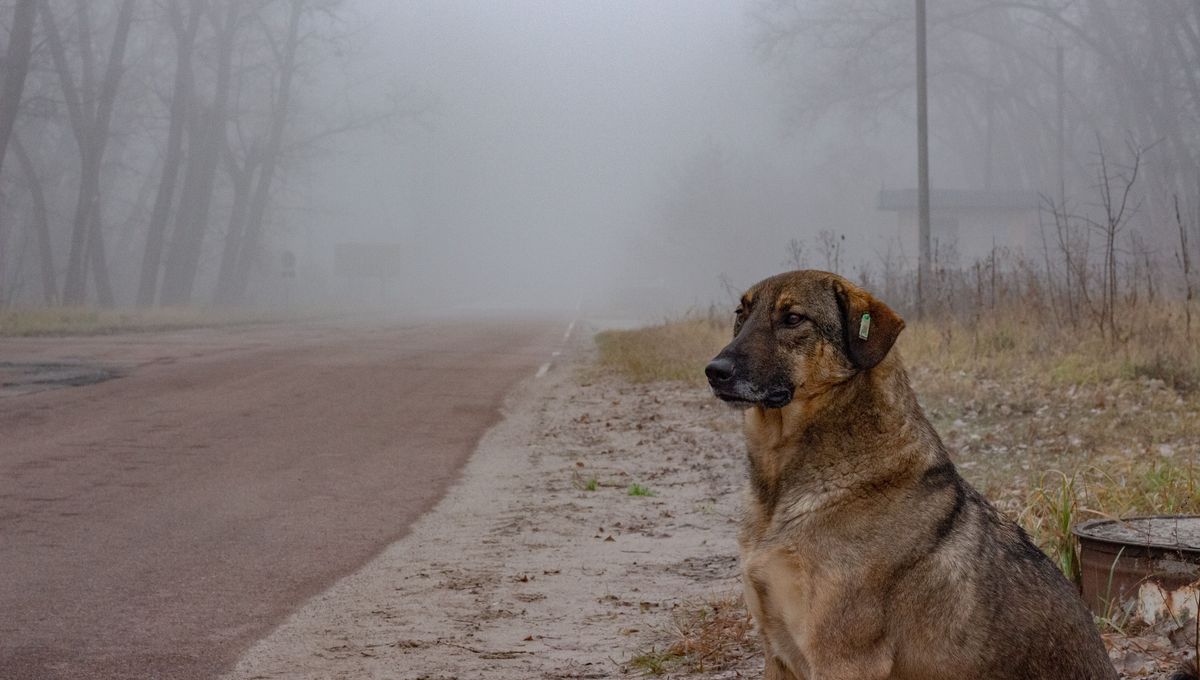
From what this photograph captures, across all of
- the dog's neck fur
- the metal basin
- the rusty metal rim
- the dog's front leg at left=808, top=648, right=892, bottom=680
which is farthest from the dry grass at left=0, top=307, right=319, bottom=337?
the dog's front leg at left=808, top=648, right=892, bottom=680

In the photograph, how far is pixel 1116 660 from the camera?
178 inches

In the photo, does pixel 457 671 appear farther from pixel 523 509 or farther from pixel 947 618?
pixel 523 509

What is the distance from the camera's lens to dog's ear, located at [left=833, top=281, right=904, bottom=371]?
11.7 feet

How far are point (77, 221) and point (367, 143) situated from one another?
95.2 metres

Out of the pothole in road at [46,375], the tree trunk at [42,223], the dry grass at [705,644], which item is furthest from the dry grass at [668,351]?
the tree trunk at [42,223]

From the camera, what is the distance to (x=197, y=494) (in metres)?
9.06

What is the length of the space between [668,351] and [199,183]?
97.0 feet

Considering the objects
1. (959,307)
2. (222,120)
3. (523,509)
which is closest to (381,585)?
(523,509)

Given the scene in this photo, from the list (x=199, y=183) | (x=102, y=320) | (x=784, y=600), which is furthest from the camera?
(x=199, y=183)

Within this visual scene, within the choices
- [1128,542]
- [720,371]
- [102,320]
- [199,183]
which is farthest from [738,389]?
[199,183]

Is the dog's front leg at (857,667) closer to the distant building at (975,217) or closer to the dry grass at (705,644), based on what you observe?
the dry grass at (705,644)

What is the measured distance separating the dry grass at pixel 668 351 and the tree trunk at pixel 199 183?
21991 mm

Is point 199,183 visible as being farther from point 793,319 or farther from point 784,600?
point 784,600

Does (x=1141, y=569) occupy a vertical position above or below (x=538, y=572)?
above
